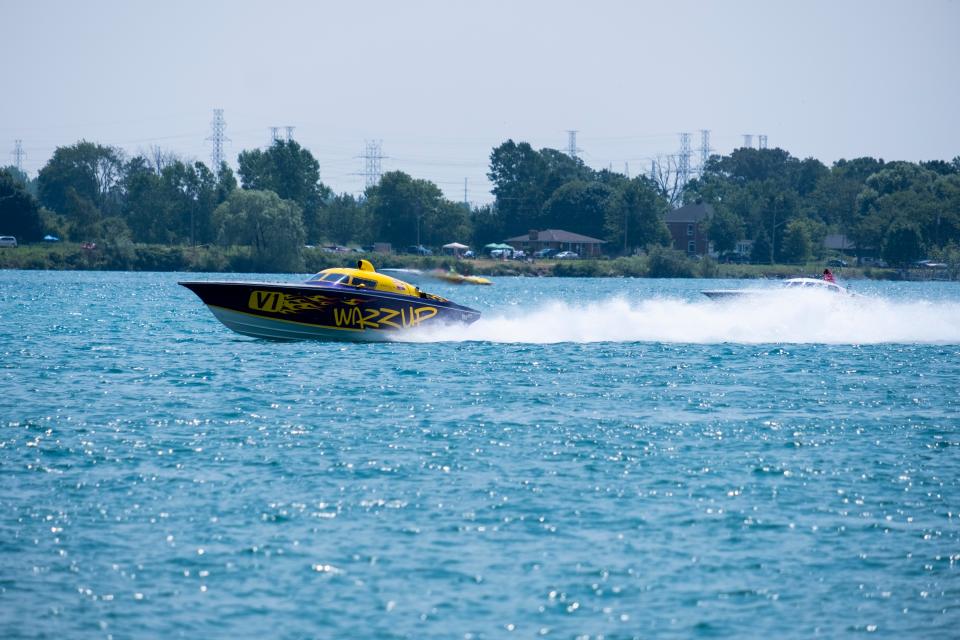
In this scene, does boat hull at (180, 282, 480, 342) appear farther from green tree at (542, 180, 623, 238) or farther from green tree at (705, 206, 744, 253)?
green tree at (542, 180, 623, 238)

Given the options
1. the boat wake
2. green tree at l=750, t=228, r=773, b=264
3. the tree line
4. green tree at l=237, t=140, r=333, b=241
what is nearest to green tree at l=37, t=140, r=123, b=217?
the tree line

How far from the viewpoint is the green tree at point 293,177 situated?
150 metres

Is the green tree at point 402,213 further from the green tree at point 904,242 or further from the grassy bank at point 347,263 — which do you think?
the green tree at point 904,242

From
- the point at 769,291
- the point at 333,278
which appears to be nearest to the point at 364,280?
the point at 333,278

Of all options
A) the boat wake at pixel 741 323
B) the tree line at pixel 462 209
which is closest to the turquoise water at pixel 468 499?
the boat wake at pixel 741 323

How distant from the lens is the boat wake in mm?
44031

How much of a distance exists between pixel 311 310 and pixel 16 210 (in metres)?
109

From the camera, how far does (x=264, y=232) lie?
109625 mm

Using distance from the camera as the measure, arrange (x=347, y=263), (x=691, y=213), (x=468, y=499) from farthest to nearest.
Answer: (x=691, y=213)
(x=347, y=263)
(x=468, y=499)

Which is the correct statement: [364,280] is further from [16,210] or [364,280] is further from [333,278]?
[16,210]

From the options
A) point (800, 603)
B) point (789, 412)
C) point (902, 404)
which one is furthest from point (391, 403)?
point (800, 603)

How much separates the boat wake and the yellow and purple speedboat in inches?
245

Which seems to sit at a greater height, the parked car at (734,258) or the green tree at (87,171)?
the green tree at (87,171)

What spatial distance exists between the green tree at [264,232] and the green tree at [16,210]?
1348 inches
